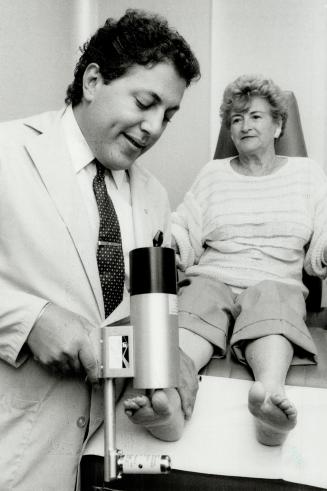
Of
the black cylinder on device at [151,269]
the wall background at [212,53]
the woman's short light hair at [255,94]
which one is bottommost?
the black cylinder on device at [151,269]

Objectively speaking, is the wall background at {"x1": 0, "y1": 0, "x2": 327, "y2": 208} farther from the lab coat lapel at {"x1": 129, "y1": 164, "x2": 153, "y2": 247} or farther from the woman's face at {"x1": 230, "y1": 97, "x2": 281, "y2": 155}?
the lab coat lapel at {"x1": 129, "y1": 164, "x2": 153, "y2": 247}

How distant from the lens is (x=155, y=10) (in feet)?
5.80

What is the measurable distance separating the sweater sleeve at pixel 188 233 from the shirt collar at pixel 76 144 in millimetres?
479

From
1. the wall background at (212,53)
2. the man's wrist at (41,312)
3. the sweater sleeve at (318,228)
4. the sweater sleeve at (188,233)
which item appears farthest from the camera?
the wall background at (212,53)

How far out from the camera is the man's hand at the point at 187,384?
33.7 inches

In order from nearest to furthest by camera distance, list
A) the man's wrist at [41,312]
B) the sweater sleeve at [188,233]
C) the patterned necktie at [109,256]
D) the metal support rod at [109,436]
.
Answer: the metal support rod at [109,436], the man's wrist at [41,312], the patterned necktie at [109,256], the sweater sleeve at [188,233]

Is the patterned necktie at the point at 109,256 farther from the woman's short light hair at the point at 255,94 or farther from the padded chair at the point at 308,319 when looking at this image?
the woman's short light hair at the point at 255,94

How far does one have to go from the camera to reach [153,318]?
2.31 ft

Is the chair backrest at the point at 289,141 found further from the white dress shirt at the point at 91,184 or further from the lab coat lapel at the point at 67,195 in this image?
the lab coat lapel at the point at 67,195

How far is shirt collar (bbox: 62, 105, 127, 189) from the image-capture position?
39.1 inches

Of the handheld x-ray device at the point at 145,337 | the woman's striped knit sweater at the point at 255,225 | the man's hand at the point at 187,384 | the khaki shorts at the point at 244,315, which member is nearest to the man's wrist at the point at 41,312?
the handheld x-ray device at the point at 145,337

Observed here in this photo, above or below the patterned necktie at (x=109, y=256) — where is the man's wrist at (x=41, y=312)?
below

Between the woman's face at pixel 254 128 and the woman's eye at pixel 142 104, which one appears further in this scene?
the woman's face at pixel 254 128

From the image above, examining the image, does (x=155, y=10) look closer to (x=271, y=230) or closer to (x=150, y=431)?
(x=271, y=230)
